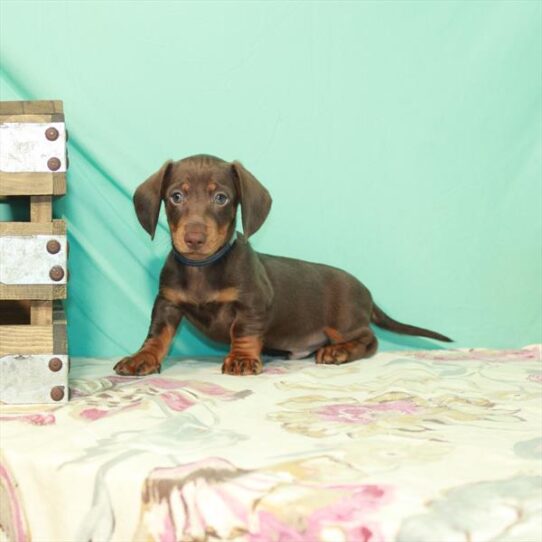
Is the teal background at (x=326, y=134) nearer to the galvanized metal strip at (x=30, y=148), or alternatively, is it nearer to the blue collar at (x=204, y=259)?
the blue collar at (x=204, y=259)

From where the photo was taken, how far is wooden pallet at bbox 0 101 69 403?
1.83m

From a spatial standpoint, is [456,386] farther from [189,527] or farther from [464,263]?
[189,527]

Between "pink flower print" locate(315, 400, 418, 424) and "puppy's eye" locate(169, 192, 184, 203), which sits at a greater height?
"puppy's eye" locate(169, 192, 184, 203)

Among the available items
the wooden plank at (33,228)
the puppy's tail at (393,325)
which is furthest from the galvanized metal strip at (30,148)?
the puppy's tail at (393,325)

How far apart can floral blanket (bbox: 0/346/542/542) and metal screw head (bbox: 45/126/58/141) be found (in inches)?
23.1

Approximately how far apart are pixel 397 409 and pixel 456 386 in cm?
35

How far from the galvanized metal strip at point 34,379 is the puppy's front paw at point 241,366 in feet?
1.76

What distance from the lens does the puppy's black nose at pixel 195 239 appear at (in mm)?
2184

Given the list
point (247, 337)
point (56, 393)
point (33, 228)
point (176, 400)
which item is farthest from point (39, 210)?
point (247, 337)

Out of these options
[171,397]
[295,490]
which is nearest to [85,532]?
[295,490]

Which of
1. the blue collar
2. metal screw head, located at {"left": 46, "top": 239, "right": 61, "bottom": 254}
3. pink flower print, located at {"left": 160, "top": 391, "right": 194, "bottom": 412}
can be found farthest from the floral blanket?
the blue collar

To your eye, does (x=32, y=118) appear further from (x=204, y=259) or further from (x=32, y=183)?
(x=204, y=259)

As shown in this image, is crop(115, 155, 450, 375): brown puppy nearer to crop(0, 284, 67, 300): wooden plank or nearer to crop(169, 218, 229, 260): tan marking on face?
crop(169, 218, 229, 260): tan marking on face

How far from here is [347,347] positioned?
261cm
